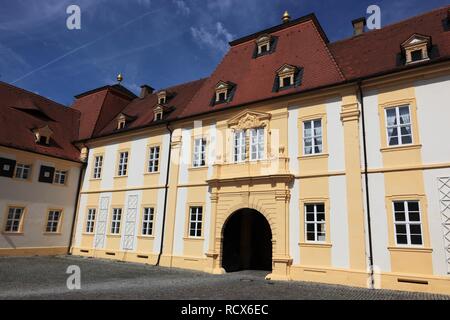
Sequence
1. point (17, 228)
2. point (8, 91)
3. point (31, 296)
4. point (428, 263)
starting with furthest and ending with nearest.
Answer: point (8, 91)
point (17, 228)
point (428, 263)
point (31, 296)

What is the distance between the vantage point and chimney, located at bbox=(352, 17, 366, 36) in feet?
63.9

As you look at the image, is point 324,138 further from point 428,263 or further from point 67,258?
point 67,258

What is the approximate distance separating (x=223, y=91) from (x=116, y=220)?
33.2 ft

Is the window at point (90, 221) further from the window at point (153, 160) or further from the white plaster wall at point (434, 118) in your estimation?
the white plaster wall at point (434, 118)

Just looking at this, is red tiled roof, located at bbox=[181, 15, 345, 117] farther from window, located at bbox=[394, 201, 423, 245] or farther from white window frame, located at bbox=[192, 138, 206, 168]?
window, located at bbox=[394, 201, 423, 245]

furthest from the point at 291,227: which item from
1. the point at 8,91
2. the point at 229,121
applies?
the point at 8,91

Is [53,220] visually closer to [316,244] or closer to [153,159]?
[153,159]

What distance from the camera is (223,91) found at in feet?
61.6

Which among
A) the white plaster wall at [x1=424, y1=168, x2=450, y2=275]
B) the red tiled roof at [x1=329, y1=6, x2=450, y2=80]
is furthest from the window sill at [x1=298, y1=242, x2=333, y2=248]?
the red tiled roof at [x1=329, y1=6, x2=450, y2=80]

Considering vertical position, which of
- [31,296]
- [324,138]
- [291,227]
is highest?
[324,138]

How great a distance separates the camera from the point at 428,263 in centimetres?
1164

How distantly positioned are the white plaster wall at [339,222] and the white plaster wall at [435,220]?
2.81 m

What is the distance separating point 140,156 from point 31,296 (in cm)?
1230

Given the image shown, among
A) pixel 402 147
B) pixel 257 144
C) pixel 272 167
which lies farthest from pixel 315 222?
pixel 257 144
